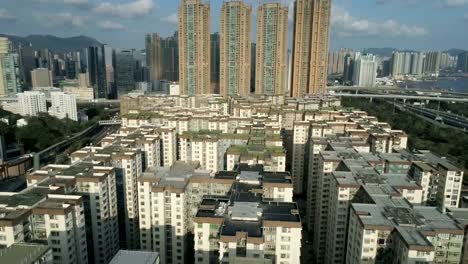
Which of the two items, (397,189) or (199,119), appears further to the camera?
(199,119)

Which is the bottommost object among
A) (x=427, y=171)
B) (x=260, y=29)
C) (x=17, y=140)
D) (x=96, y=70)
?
(x=17, y=140)

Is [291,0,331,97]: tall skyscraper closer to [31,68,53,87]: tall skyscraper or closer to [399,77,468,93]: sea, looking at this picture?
[31,68,53,87]: tall skyscraper

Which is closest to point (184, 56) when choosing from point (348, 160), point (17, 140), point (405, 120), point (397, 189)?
point (17, 140)

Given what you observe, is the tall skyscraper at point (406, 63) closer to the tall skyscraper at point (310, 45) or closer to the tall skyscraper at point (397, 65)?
the tall skyscraper at point (397, 65)

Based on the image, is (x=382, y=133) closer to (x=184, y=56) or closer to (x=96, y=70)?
(x=184, y=56)

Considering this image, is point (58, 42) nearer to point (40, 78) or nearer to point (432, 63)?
point (40, 78)

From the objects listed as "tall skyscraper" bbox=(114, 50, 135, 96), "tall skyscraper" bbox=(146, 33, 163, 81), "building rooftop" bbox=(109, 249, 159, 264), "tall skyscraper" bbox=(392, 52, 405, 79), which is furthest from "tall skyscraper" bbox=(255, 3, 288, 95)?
"tall skyscraper" bbox=(392, 52, 405, 79)
